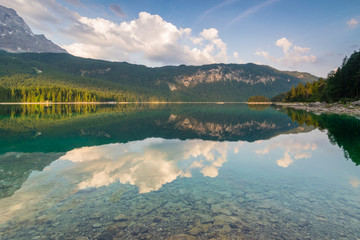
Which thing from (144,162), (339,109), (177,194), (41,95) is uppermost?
(339,109)

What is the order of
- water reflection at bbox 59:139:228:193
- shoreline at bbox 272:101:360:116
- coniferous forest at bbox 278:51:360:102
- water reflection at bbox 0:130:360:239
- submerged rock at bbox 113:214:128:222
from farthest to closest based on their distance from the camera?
coniferous forest at bbox 278:51:360:102
shoreline at bbox 272:101:360:116
water reflection at bbox 59:139:228:193
submerged rock at bbox 113:214:128:222
water reflection at bbox 0:130:360:239

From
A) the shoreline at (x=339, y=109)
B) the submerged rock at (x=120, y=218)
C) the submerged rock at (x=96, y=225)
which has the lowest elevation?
the submerged rock at (x=96, y=225)

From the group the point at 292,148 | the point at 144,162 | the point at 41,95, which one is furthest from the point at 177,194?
the point at 41,95

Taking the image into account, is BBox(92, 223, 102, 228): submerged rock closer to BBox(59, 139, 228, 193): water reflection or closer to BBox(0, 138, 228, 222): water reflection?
BBox(0, 138, 228, 222): water reflection

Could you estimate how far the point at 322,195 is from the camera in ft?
36.9

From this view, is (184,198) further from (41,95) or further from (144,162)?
(41,95)

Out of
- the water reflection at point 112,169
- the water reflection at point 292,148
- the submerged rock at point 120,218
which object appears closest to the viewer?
the submerged rock at point 120,218

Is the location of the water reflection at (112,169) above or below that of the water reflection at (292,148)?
below

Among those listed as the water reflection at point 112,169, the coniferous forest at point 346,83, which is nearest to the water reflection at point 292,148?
the water reflection at point 112,169

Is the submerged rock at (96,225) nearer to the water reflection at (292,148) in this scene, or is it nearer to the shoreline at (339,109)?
the water reflection at (292,148)

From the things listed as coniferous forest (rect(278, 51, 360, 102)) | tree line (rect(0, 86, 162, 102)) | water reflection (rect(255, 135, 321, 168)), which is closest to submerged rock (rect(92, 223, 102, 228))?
water reflection (rect(255, 135, 321, 168))

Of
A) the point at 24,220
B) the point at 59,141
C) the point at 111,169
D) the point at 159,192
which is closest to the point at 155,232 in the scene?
the point at 159,192

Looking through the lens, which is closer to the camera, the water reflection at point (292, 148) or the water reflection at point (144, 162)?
the water reflection at point (144, 162)

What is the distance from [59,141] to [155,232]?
76.5 feet
